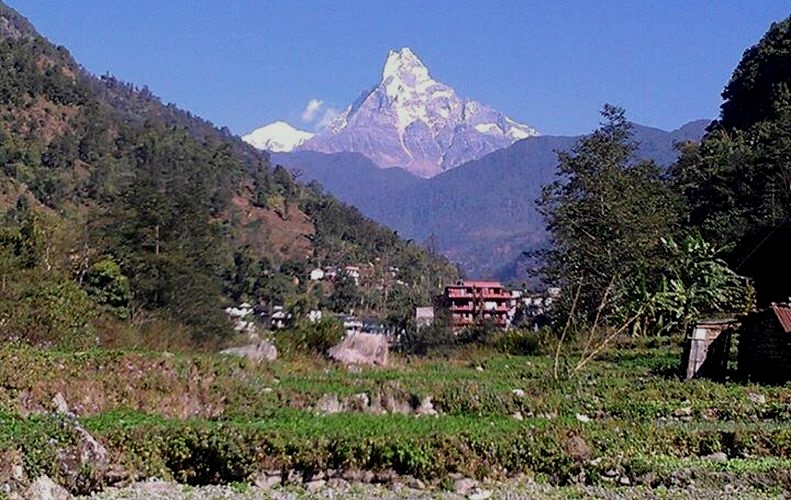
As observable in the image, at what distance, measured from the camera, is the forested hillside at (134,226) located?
64.4ft

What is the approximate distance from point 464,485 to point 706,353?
A: 7066 millimetres

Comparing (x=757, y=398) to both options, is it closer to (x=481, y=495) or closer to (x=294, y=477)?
(x=481, y=495)

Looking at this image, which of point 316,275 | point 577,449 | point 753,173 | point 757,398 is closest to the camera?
point 577,449

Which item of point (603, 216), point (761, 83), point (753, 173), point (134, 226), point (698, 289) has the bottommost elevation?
point (698, 289)

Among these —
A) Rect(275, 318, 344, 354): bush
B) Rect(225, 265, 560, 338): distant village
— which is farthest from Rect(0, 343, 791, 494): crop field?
Rect(225, 265, 560, 338): distant village

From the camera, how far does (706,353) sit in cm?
1259

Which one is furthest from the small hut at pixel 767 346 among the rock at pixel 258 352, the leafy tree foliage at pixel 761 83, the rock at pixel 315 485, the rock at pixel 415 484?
the leafy tree foliage at pixel 761 83

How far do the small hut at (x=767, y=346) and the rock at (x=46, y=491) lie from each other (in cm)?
876

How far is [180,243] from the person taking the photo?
3195 centimetres

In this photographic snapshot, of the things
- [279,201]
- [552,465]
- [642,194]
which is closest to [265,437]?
[552,465]

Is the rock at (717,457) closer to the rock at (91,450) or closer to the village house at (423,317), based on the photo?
the rock at (91,450)

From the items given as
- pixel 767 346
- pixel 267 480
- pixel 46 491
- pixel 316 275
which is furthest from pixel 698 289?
pixel 316 275

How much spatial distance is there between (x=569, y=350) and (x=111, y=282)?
15.1 meters

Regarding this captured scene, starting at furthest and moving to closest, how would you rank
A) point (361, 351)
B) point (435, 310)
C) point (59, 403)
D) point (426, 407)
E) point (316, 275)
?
point (316, 275), point (435, 310), point (361, 351), point (426, 407), point (59, 403)
